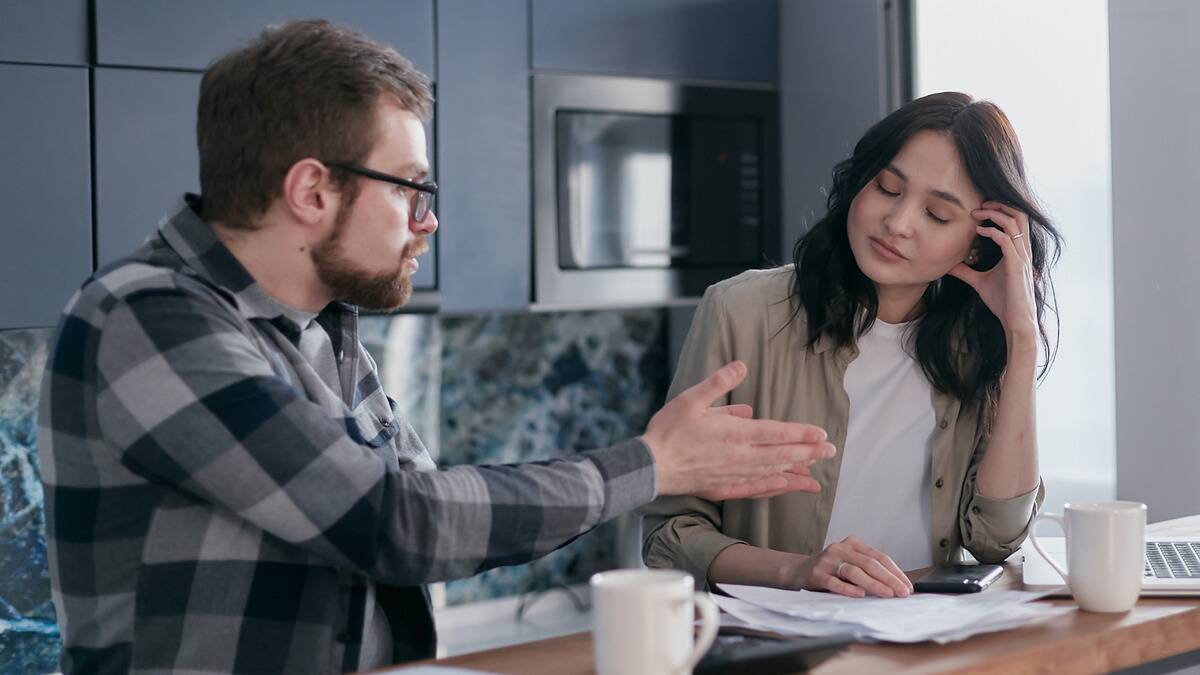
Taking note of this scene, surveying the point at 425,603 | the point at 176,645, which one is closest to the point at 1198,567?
the point at 425,603

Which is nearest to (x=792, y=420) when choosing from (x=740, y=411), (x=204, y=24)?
(x=740, y=411)

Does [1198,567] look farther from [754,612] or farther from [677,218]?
[677,218]

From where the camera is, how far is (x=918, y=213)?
183 centimetres

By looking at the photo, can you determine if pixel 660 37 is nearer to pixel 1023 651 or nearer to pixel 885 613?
pixel 885 613

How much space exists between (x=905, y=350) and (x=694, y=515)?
16.6 inches

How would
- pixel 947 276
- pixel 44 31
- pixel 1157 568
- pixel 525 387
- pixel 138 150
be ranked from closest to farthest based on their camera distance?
pixel 1157 568, pixel 947 276, pixel 44 31, pixel 138 150, pixel 525 387

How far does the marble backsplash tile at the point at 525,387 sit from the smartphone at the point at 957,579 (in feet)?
5.61

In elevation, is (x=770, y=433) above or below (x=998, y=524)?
above

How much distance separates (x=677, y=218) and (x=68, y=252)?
4.51ft

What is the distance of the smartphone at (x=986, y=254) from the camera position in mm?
1939

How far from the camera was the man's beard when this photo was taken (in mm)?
1395

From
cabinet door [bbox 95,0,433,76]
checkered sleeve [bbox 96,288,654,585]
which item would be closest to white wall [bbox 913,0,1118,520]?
cabinet door [bbox 95,0,433,76]

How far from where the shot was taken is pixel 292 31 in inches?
54.8

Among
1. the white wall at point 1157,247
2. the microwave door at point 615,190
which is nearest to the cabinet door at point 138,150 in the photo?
the microwave door at point 615,190
